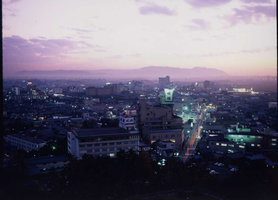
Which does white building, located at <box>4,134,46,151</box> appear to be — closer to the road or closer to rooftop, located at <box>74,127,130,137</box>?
rooftop, located at <box>74,127,130,137</box>

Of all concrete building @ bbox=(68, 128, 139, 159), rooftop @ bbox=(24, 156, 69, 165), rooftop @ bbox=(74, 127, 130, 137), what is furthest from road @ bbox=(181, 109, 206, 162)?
rooftop @ bbox=(24, 156, 69, 165)

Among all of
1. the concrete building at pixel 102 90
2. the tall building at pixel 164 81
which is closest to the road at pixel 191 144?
the tall building at pixel 164 81

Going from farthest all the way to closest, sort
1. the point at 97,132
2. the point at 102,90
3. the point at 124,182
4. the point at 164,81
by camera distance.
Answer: the point at 102,90 → the point at 164,81 → the point at 97,132 → the point at 124,182

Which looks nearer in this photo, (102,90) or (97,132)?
(97,132)

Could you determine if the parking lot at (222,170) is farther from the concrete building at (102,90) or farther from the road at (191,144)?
the concrete building at (102,90)

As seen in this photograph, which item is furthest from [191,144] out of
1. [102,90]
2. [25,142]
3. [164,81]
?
[102,90]

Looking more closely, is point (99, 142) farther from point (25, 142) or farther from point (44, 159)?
→ point (25, 142)

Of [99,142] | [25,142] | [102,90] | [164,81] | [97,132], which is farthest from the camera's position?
[102,90]
